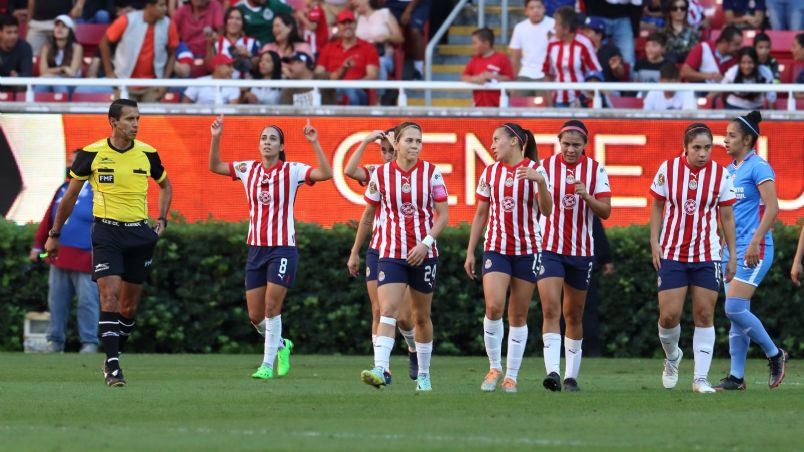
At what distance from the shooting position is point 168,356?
19.8 metres

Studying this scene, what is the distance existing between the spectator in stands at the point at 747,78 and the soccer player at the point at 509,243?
9.29 meters

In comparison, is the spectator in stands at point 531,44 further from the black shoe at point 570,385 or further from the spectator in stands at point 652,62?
the black shoe at point 570,385

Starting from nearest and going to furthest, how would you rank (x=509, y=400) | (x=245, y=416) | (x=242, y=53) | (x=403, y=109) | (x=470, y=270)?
(x=245, y=416)
(x=509, y=400)
(x=470, y=270)
(x=403, y=109)
(x=242, y=53)

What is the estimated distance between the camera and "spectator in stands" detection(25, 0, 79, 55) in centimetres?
2406

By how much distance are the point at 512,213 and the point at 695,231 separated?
4.96ft

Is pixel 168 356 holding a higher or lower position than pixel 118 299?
lower

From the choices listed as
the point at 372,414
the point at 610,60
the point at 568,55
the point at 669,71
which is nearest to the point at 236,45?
the point at 568,55

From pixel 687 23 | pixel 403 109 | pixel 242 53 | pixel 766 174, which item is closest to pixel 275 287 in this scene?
pixel 766 174

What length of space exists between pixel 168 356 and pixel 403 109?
4713 mm

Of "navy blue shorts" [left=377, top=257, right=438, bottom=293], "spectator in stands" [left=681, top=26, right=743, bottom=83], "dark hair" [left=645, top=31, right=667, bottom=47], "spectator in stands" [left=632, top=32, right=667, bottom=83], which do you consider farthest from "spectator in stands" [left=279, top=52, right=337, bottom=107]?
"navy blue shorts" [left=377, top=257, right=438, bottom=293]

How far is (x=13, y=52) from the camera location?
22938 millimetres

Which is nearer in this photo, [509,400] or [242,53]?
[509,400]

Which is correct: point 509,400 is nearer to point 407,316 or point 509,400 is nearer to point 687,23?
point 407,316

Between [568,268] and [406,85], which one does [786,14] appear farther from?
[568,268]
